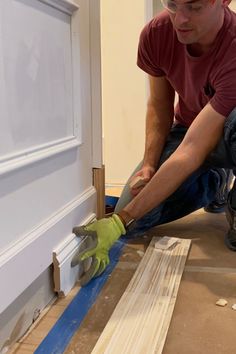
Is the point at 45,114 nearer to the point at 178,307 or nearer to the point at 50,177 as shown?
the point at 50,177

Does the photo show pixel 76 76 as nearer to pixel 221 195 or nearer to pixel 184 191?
pixel 184 191

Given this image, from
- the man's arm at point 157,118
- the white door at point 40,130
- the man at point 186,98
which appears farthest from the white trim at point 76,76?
the man's arm at point 157,118

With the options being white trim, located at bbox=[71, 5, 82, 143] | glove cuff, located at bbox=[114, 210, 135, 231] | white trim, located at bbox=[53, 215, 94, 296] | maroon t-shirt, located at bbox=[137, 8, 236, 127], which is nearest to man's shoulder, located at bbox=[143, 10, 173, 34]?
maroon t-shirt, located at bbox=[137, 8, 236, 127]

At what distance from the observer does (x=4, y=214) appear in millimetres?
910

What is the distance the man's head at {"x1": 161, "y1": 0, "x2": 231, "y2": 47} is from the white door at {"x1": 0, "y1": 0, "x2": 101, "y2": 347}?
29cm

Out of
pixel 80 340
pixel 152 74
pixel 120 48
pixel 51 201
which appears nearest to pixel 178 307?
pixel 80 340

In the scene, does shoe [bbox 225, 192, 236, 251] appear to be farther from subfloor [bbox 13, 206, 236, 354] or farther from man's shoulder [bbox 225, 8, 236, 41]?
man's shoulder [bbox 225, 8, 236, 41]

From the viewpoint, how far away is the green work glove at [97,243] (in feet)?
4.09

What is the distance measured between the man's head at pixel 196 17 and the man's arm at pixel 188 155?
21 centimetres

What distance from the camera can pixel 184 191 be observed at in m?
1.72

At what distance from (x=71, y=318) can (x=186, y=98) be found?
843 mm

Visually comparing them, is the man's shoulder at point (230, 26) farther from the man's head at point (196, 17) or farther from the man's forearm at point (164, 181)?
the man's forearm at point (164, 181)

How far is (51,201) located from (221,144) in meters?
0.64

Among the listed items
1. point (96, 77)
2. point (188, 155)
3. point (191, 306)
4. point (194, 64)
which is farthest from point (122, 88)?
point (191, 306)
